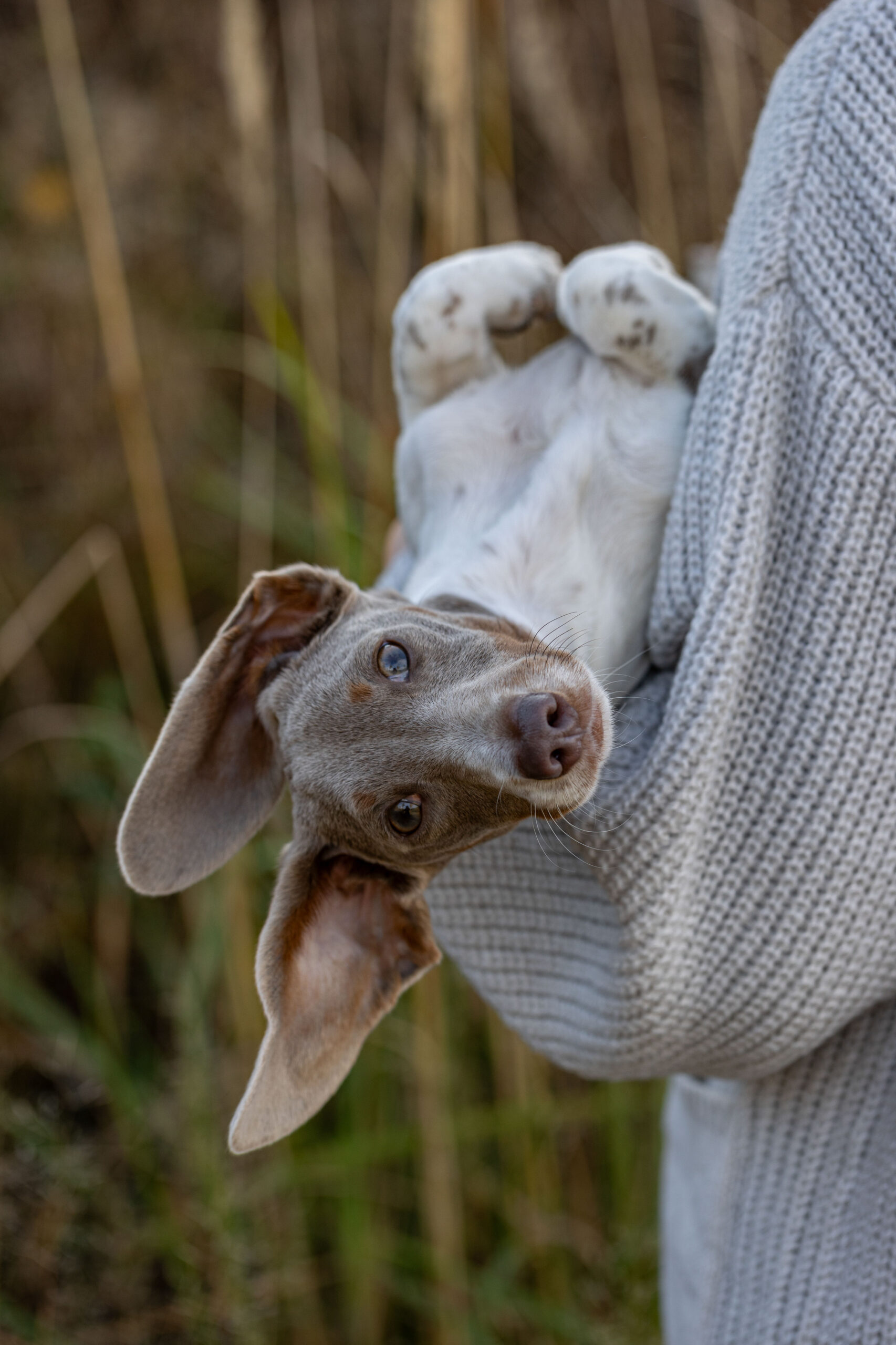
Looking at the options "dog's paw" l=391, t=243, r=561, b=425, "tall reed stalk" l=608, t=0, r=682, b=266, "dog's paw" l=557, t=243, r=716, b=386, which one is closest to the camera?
"dog's paw" l=557, t=243, r=716, b=386

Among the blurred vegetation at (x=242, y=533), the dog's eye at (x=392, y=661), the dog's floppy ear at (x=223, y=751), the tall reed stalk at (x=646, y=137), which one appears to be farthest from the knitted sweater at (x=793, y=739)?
the tall reed stalk at (x=646, y=137)

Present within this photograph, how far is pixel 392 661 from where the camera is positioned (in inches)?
62.3

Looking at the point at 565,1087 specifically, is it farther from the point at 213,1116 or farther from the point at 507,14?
the point at 507,14

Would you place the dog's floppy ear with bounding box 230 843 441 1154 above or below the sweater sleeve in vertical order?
below

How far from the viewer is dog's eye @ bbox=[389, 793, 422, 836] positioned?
1.53 m

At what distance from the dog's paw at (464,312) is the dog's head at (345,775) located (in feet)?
1.58

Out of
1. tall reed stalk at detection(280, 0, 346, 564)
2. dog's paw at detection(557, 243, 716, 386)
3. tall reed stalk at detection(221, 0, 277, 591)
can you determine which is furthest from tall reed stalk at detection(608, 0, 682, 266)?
dog's paw at detection(557, 243, 716, 386)

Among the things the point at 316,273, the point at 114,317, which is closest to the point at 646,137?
the point at 316,273

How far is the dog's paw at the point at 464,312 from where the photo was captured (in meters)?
1.91

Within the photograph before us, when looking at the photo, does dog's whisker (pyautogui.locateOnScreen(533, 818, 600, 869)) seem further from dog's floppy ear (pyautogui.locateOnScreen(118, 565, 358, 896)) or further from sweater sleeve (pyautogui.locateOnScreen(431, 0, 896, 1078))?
dog's floppy ear (pyautogui.locateOnScreen(118, 565, 358, 896))

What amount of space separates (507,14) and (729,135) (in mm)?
857

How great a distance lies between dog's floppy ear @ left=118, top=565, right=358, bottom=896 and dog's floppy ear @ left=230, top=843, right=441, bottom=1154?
100 mm

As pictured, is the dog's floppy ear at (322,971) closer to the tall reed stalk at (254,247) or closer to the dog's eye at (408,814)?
the dog's eye at (408,814)

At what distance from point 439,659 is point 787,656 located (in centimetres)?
44
